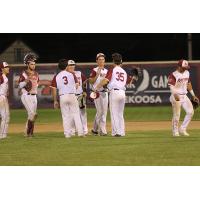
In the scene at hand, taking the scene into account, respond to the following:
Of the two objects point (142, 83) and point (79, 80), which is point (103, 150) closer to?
point (79, 80)

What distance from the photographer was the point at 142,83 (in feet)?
107

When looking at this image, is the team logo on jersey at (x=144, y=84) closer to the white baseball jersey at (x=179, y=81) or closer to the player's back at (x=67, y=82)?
the white baseball jersey at (x=179, y=81)

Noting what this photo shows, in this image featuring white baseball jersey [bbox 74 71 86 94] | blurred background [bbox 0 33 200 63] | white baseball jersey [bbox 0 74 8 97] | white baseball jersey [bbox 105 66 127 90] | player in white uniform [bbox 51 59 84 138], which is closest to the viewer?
white baseball jersey [bbox 105 66 127 90]

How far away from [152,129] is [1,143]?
5428mm

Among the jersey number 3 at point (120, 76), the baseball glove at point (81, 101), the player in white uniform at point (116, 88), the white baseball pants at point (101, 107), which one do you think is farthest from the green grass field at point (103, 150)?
the jersey number 3 at point (120, 76)

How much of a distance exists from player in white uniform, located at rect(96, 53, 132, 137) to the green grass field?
0.40 meters

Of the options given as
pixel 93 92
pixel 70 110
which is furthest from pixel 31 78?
pixel 93 92

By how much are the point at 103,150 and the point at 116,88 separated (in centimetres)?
322

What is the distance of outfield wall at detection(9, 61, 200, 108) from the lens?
32406 mm

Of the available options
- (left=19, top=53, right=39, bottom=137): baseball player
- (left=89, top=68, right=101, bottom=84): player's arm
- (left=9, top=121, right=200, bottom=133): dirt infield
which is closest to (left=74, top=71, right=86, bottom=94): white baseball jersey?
(left=89, top=68, right=101, bottom=84): player's arm

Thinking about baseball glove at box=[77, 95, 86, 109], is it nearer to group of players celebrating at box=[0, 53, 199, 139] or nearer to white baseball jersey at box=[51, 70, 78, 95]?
group of players celebrating at box=[0, 53, 199, 139]

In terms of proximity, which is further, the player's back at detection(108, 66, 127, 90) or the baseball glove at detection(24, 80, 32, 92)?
the baseball glove at detection(24, 80, 32, 92)

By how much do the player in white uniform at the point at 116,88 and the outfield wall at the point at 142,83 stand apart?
14663 mm

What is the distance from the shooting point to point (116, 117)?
17609 mm
